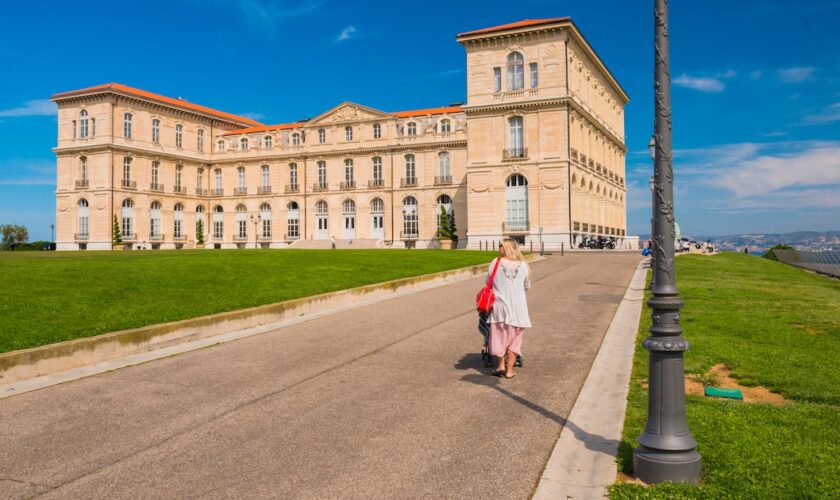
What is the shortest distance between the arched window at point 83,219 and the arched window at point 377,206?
29178mm

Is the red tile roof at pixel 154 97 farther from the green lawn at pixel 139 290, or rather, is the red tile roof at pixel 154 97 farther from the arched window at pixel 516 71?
the green lawn at pixel 139 290

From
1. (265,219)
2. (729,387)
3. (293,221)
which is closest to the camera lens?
(729,387)

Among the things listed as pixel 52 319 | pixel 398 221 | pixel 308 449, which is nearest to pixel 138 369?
pixel 52 319

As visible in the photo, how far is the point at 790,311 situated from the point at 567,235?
3609cm

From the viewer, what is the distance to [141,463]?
5086 mm

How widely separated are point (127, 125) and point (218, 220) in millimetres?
14451

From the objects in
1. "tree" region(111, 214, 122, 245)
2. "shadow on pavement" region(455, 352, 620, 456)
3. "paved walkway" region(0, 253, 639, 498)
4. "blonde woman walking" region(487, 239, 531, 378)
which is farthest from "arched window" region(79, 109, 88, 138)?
"blonde woman walking" region(487, 239, 531, 378)

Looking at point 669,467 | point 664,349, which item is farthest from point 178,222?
point 669,467

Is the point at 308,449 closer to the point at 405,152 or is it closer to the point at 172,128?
the point at 405,152

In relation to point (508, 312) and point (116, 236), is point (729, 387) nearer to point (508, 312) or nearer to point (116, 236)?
point (508, 312)

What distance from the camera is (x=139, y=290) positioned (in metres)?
13.7

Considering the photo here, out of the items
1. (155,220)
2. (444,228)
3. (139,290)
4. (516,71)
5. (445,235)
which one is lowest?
(139,290)

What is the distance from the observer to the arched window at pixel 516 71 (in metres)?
50.4

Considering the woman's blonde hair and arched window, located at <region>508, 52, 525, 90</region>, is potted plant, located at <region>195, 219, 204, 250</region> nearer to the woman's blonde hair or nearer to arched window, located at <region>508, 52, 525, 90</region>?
arched window, located at <region>508, 52, 525, 90</region>
